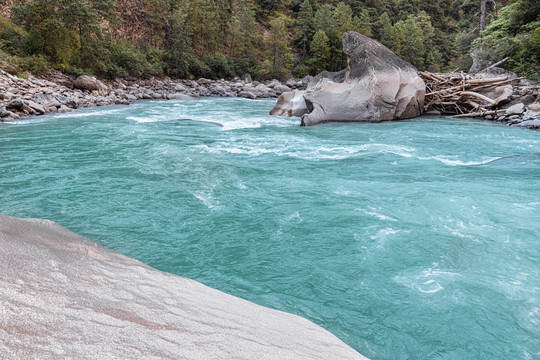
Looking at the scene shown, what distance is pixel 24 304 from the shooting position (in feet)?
5.67

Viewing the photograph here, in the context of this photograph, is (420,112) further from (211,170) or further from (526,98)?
(211,170)

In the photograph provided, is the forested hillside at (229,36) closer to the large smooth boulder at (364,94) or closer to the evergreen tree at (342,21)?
the evergreen tree at (342,21)

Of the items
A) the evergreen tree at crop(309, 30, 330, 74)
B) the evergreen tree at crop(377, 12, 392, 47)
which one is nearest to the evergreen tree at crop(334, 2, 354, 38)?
the evergreen tree at crop(309, 30, 330, 74)

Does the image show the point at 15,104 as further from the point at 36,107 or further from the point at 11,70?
the point at 11,70

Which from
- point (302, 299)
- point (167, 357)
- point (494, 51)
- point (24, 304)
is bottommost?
point (302, 299)

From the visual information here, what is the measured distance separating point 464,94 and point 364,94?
5.32m

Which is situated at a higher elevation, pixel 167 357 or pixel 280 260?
pixel 167 357

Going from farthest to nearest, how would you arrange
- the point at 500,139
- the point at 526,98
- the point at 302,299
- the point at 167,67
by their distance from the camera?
1. the point at 167,67
2. the point at 526,98
3. the point at 500,139
4. the point at 302,299

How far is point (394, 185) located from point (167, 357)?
6073 millimetres

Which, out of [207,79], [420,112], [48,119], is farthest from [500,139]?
[207,79]

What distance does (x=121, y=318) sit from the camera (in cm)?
187

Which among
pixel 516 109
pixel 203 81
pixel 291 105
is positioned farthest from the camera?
pixel 203 81

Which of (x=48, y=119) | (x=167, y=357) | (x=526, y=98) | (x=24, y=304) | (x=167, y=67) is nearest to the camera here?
(x=167, y=357)

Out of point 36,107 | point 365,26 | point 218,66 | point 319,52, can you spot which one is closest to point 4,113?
point 36,107
